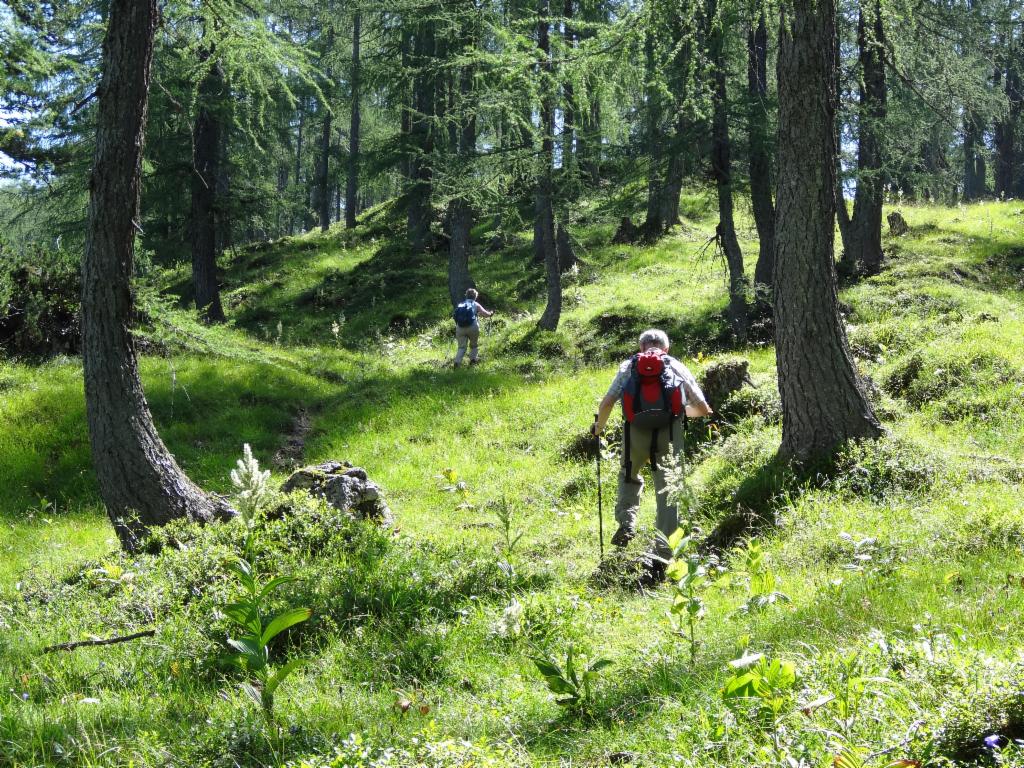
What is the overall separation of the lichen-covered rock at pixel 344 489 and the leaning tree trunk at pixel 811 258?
449 cm

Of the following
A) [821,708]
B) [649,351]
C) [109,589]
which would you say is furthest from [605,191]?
[821,708]

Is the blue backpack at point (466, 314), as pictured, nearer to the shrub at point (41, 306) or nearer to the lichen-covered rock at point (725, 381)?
the lichen-covered rock at point (725, 381)

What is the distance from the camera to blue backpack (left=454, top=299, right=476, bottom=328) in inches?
663

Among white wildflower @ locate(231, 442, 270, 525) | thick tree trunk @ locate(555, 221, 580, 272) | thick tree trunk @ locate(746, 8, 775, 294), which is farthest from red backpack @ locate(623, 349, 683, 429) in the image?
thick tree trunk @ locate(555, 221, 580, 272)

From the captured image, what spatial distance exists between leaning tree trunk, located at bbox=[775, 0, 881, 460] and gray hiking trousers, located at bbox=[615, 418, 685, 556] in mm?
1509

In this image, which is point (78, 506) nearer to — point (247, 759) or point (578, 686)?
point (247, 759)

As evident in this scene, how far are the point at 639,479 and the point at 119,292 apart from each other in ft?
17.9

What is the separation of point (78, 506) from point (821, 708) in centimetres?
961

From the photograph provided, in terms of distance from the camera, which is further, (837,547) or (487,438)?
(487,438)

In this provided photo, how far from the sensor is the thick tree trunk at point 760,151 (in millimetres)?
14281

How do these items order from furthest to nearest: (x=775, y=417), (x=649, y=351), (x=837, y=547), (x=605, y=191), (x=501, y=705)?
(x=605, y=191) < (x=775, y=417) < (x=649, y=351) < (x=837, y=547) < (x=501, y=705)

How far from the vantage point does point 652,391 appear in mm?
6656

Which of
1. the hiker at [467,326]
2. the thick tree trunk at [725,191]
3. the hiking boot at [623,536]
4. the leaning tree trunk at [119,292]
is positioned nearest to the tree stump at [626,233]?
the hiker at [467,326]

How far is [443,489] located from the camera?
33.1 feet
